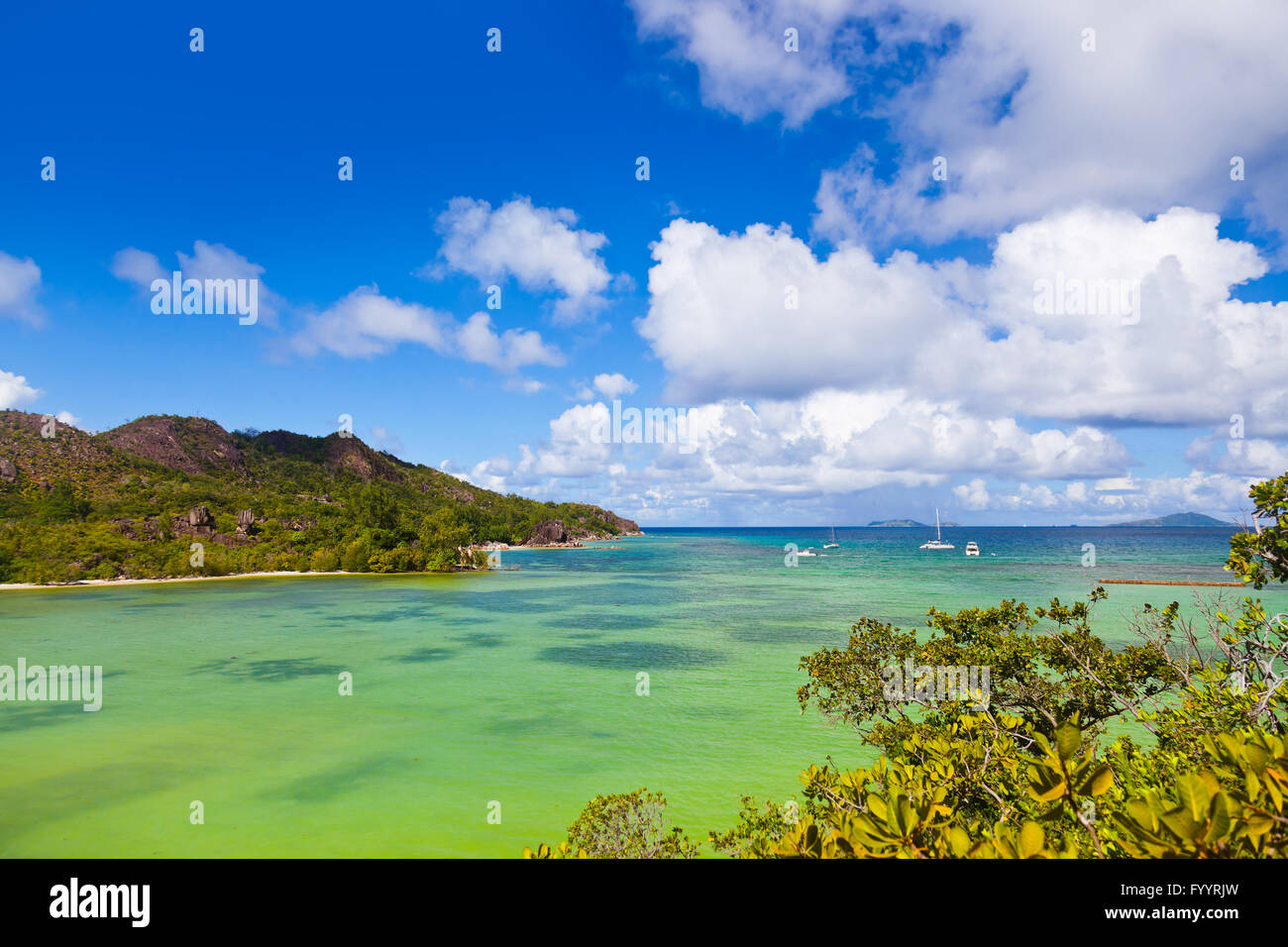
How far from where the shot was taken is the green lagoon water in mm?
9867

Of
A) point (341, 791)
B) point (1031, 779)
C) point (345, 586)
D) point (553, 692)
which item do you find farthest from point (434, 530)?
point (1031, 779)

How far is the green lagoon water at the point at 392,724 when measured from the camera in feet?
32.4

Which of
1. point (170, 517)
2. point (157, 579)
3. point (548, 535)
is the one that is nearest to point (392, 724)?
point (157, 579)

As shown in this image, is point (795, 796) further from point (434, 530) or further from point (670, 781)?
point (434, 530)

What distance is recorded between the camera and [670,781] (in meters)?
11.7
